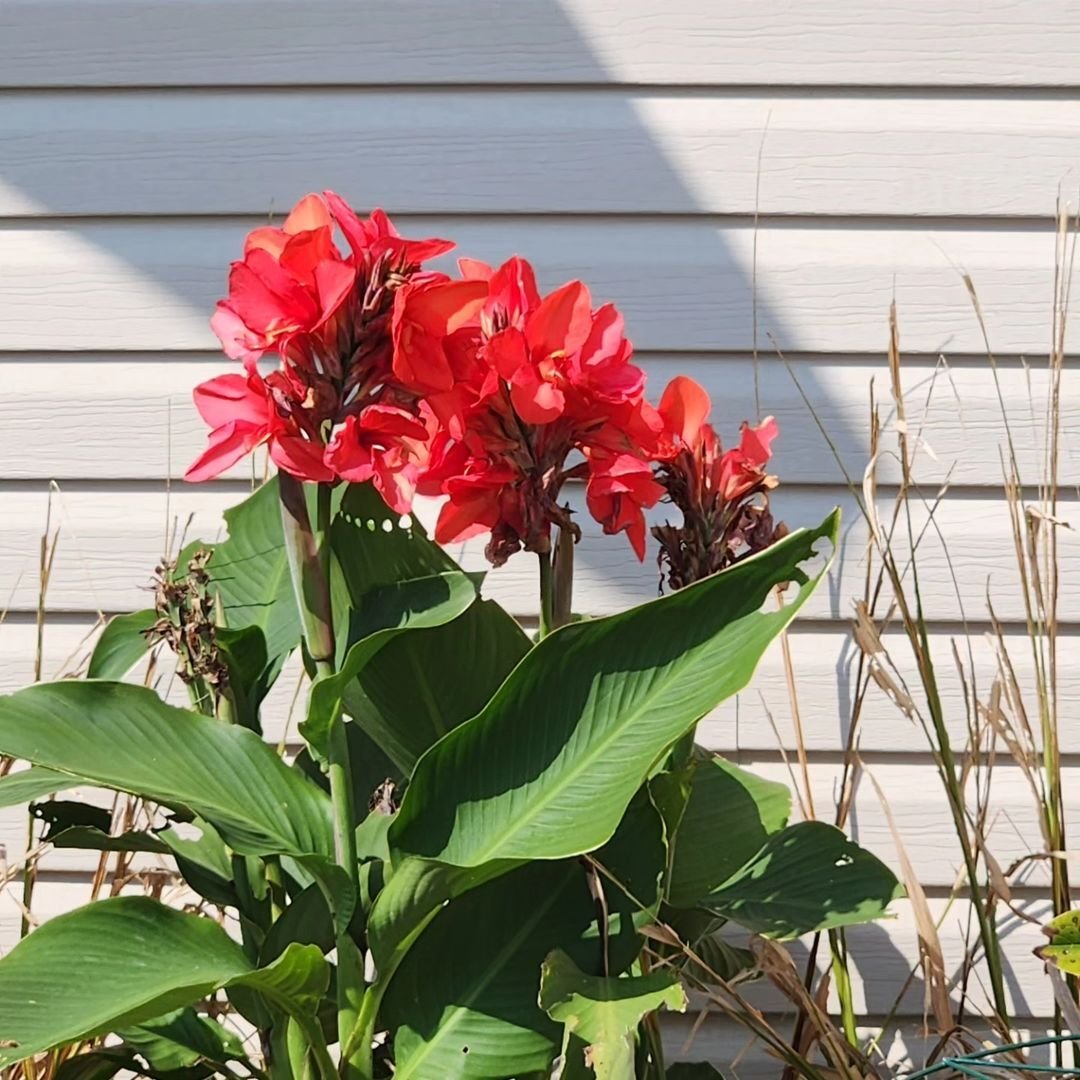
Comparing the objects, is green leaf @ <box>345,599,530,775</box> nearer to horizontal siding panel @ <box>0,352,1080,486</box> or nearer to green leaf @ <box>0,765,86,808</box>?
green leaf @ <box>0,765,86,808</box>

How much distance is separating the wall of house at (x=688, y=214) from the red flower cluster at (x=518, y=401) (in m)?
0.64

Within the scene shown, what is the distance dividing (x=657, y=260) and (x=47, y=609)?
90 centimetres

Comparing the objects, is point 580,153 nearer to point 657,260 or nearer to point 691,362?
point 657,260

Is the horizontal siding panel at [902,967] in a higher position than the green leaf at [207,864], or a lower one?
lower

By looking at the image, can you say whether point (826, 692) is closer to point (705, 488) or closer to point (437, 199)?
point (705, 488)

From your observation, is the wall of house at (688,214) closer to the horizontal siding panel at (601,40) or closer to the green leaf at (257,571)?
the horizontal siding panel at (601,40)

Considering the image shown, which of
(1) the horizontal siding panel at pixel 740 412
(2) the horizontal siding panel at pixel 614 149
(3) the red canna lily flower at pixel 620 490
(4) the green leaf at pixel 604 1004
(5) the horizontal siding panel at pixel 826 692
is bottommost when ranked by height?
(4) the green leaf at pixel 604 1004

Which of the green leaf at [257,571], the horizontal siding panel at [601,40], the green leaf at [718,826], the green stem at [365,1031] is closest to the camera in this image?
the green stem at [365,1031]

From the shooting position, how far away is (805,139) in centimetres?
149

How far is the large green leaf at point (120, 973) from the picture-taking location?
31.3 inches

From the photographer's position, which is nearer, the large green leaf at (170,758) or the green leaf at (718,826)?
the large green leaf at (170,758)

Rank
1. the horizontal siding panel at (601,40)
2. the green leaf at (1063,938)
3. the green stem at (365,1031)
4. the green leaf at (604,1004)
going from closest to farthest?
1. the green leaf at (1063,938)
2. the green leaf at (604,1004)
3. the green stem at (365,1031)
4. the horizontal siding panel at (601,40)

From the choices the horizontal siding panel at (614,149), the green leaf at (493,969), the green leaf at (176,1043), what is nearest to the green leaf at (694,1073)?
the green leaf at (493,969)

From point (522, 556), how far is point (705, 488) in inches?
24.8
